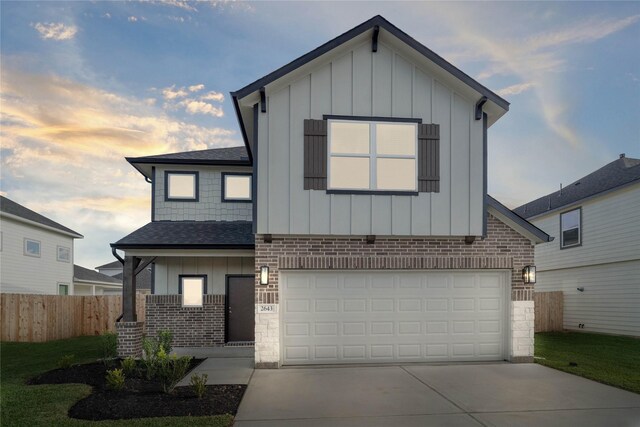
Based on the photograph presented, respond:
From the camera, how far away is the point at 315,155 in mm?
9359

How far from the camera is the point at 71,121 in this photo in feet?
46.6

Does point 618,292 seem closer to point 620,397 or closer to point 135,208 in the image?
point 620,397

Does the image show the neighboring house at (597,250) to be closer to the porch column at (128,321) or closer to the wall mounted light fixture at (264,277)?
the wall mounted light fixture at (264,277)

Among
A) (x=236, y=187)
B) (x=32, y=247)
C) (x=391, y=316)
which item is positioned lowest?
(x=391, y=316)

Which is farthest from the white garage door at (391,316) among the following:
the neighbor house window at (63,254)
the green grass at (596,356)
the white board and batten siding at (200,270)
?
the neighbor house window at (63,254)

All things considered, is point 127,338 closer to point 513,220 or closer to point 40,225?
point 513,220

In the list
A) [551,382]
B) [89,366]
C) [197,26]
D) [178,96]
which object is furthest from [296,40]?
[551,382]

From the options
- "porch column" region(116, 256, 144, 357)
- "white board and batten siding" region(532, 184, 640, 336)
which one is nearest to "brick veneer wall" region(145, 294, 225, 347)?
"porch column" region(116, 256, 144, 357)

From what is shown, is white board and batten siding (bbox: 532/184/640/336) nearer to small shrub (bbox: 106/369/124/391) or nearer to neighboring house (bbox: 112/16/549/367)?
neighboring house (bbox: 112/16/549/367)

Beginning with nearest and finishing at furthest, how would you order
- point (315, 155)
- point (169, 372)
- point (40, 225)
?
point (169, 372)
point (315, 155)
point (40, 225)

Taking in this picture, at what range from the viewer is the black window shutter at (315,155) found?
9.31 meters

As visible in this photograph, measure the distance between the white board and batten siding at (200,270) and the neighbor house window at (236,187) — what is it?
2007 mm

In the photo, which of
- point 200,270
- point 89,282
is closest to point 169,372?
point 200,270

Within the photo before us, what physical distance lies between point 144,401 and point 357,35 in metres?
8.10
